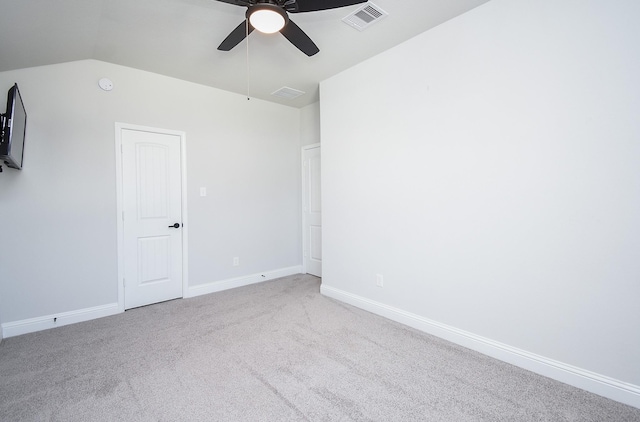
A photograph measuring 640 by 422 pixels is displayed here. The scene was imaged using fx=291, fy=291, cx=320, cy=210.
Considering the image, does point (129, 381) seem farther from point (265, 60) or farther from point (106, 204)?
point (265, 60)

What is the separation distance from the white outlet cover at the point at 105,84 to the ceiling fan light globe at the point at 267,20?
2.25 meters

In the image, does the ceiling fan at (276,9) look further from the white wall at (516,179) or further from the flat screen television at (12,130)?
the flat screen television at (12,130)

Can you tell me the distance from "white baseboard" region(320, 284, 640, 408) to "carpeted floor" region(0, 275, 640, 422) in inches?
2.6

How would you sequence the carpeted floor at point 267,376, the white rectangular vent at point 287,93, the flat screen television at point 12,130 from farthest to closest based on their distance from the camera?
the white rectangular vent at point 287,93 < the flat screen television at point 12,130 < the carpeted floor at point 267,376

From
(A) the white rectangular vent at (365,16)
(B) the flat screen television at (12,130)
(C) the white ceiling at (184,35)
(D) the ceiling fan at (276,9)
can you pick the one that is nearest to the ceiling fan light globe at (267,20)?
(D) the ceiling fan at (276,9)

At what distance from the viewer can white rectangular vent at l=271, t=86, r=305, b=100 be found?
13.1 feet

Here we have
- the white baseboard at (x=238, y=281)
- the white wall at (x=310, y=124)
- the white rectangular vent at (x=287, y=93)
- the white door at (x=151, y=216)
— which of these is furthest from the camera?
the white wall at (x=310, y=124)

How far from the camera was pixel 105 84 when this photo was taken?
314 cm

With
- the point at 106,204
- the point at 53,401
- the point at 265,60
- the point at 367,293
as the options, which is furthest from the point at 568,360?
the point at 106,204

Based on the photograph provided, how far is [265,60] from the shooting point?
3.12m

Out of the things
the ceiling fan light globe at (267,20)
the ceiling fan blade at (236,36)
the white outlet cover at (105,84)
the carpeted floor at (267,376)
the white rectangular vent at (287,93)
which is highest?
the white rectangular vent at (287,93)

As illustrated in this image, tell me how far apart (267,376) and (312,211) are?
2952 millimetres

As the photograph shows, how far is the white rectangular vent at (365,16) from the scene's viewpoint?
230 centimetres

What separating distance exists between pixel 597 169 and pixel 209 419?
9.10 feet
